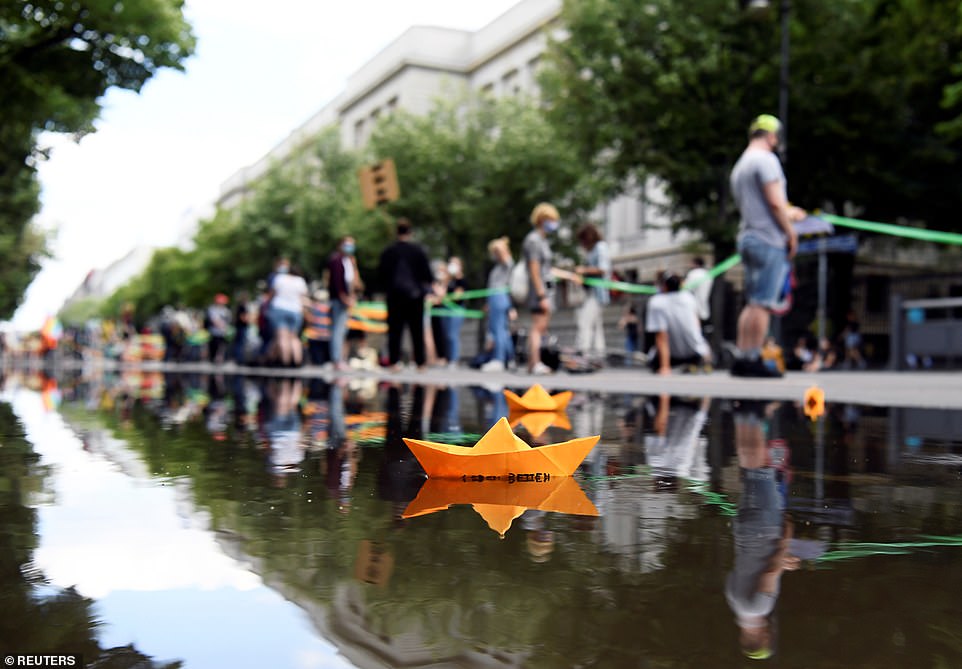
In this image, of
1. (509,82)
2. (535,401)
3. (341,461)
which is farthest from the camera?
(509,82)

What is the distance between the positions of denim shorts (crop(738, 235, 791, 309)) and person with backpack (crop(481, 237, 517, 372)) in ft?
19.3

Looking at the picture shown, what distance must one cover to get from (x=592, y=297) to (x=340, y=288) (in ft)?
13.2

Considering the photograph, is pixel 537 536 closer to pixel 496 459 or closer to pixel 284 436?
pixel 496 459

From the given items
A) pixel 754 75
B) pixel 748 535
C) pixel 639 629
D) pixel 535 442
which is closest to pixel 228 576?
pixel 639 629

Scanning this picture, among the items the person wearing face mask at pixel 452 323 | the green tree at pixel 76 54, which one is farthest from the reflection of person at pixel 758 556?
the green tree at pixel 76 54

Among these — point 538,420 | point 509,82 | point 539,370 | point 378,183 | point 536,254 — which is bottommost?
point 538,420

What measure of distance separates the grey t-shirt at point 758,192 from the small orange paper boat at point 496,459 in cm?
680

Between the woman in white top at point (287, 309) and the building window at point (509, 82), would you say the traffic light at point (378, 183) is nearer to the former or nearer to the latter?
the woman in white top at point (287, 309)

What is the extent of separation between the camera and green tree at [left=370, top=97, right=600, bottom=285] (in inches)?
1430

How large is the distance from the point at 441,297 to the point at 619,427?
42.0 feet

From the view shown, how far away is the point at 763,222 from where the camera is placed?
1027cm

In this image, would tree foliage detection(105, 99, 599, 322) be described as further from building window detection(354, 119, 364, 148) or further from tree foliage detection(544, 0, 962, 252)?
building window detection(354, 119, 364, 148)

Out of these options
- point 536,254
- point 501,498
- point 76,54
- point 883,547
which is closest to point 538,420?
point 501,498

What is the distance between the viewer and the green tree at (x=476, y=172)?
119 feet
